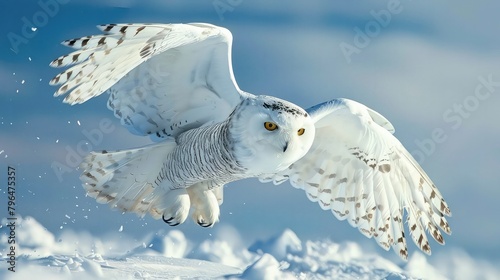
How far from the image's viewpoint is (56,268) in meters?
4.84

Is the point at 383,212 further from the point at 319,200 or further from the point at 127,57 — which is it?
the point at 127,57

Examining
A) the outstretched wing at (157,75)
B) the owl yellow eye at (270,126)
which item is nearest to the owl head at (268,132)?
the owl yellow eye at (270,126)

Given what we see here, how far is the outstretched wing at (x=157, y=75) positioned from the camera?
102 inches

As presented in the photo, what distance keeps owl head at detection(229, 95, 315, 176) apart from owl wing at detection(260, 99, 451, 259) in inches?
27.3

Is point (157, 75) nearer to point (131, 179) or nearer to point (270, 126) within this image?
point (131, 179)

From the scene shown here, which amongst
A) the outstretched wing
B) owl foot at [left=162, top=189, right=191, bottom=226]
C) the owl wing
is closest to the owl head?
the outstretched wing

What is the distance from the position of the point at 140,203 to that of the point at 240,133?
0.95 meters

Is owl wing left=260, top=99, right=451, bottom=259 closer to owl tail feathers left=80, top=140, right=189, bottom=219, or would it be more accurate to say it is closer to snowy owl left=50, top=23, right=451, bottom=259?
snowy owl left=50, top=23, right=451, bottom=259

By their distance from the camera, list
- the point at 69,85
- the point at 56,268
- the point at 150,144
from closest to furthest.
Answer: the point at 69,85, the point at 150,144, the point at 56,268

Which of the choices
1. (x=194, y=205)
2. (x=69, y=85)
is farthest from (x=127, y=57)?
(x=194, y=205)

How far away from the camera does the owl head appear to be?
2.78 m

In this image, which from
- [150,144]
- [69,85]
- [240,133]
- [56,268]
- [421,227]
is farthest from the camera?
[56,268]

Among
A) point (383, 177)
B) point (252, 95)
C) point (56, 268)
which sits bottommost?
point (56, 268)

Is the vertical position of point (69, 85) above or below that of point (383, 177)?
above
